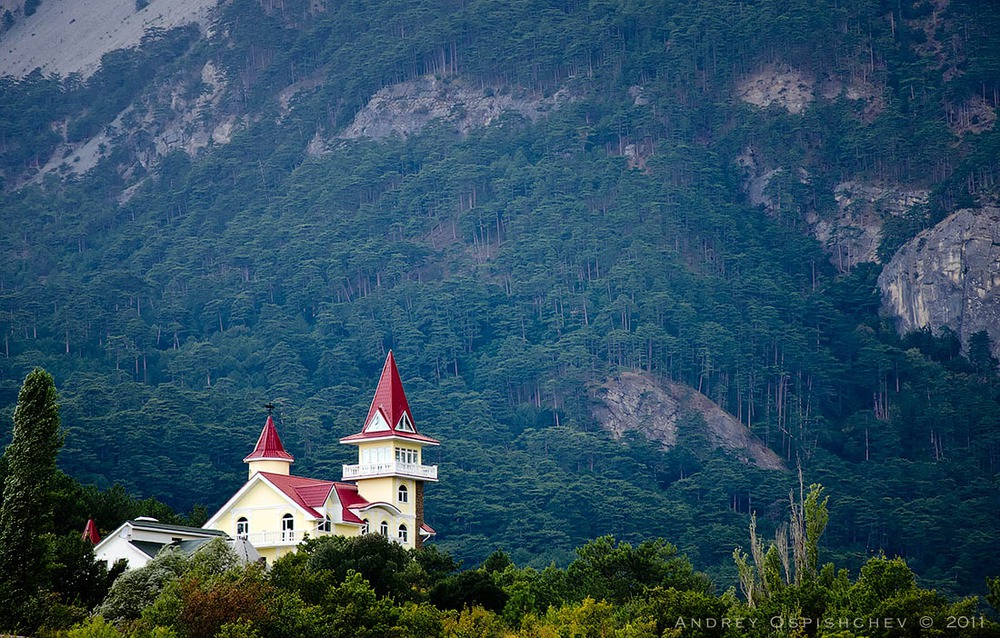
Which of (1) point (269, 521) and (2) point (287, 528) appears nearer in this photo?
(2) point (287, 528)

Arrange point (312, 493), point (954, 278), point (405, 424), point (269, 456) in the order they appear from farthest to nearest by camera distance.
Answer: point (954, 278), point (405, 424), point (269, 456), point (312, 493)

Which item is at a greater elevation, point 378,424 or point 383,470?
point 378,424

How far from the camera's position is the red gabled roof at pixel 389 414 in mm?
63469

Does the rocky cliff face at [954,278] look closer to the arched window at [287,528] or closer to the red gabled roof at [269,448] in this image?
the red gabled roof at [269,448]

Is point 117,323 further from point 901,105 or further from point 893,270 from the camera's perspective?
point 901,105

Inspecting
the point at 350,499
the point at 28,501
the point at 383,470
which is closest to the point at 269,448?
the point at 350,499

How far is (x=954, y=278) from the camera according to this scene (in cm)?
13512

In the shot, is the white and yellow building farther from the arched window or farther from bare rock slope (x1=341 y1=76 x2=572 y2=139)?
bare rock slope (x1=341 y1=76 x2=572 y2=139)

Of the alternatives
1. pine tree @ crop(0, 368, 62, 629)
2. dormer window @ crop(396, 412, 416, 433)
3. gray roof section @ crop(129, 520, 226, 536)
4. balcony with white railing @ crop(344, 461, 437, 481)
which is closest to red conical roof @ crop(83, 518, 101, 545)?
gray roof section @ crop(129, 520, 226, 536)

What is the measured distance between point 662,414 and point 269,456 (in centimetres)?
6711

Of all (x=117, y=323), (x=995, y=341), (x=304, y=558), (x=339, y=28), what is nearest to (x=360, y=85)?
(x=339, y=28)

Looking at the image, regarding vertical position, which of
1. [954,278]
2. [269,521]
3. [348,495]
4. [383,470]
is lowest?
[269,521]

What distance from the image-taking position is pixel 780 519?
11394 centimetres

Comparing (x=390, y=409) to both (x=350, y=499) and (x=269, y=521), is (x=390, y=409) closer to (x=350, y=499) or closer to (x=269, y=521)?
(x=350, y=499)
